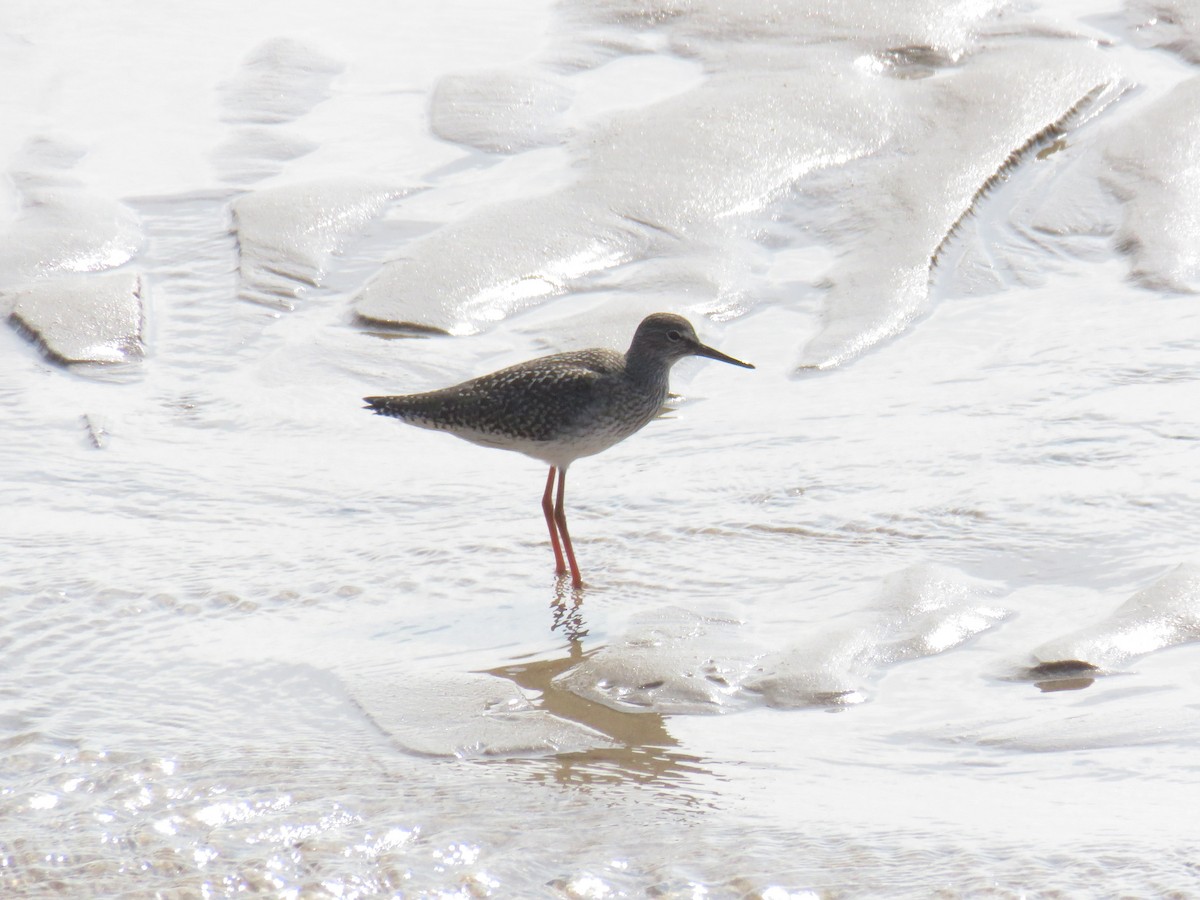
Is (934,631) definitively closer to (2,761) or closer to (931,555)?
(931,555)

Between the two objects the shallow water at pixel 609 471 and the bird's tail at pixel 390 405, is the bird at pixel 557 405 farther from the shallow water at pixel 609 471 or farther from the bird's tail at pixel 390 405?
the shallow water at pixel 609 471

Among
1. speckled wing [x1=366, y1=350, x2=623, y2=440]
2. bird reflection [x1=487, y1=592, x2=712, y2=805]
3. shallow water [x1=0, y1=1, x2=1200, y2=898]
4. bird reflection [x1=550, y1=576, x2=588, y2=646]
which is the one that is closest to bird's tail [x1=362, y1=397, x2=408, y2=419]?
speckled wing [x1=366, y1=350, x2=623, y2=440]

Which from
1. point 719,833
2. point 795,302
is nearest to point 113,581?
point 719,833

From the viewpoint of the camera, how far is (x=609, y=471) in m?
7.20

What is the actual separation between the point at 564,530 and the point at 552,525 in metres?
0.13

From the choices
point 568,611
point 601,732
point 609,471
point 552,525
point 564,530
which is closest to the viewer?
point 601,732

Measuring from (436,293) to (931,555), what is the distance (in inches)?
127

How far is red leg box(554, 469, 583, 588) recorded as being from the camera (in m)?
6.04

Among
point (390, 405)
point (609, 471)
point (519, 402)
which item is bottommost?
point (609, 471)

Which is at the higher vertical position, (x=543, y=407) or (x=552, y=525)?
(x=543, y=407)

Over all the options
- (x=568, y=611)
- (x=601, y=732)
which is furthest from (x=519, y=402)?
(x=601, y=732)

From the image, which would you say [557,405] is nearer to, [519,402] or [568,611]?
[519,402]

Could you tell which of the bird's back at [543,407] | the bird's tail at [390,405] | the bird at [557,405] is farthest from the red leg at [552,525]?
the bird's tail at [390,405]

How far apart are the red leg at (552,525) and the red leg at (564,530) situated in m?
0.02
